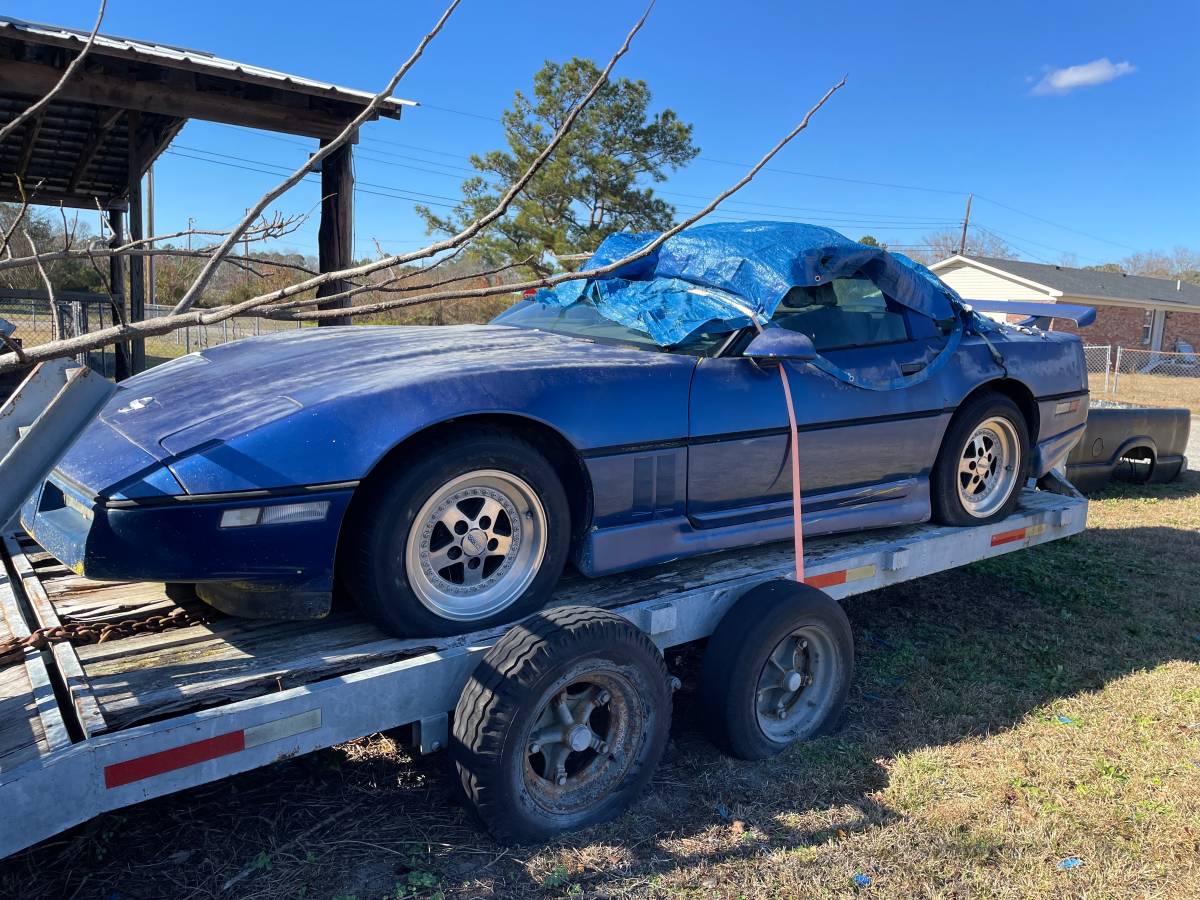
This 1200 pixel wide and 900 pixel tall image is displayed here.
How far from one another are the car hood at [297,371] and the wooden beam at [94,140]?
5.54 metres

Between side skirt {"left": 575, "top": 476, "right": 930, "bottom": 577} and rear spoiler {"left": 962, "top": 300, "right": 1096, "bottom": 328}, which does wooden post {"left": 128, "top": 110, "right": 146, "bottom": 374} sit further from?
rear spoiler {"left": 962, "top": 300, "right": 1096, "bottom": 328}

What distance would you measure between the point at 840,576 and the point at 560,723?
155 cm

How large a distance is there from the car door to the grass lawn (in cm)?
85

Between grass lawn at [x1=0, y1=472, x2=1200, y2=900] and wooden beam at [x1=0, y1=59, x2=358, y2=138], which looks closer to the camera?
grass lawn at [x1=0, y1=472, x2=1200, y2=900]

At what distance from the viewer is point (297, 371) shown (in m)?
3.00

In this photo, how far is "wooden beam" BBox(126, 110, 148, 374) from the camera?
350 inches

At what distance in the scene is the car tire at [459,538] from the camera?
104 inches

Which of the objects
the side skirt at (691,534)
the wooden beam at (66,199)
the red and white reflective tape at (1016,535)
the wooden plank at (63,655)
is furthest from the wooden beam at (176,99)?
the red and white reflective tape at (1016,535)

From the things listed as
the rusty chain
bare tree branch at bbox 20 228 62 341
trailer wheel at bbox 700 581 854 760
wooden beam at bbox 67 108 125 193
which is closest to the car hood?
bare tree branch at bbox 20 228 62 341

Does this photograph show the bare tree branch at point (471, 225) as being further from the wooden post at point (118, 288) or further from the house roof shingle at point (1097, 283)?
the house roof shingle at point (1097, 283)

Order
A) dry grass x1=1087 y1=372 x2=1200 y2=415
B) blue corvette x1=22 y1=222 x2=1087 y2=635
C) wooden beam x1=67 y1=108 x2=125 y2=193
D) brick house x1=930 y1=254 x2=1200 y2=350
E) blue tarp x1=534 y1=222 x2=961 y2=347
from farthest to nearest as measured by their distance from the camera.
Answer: brick house x1=930 y1=254 x2=1200 y2=350 → dry grass x1=1087 y1=372 x2=1200 y2=415 → wooden beam x1=67 y1=108 x2=125 y2=193 → blue tarp x1=534 y1=222 x2=961 y2=347 → blue corvette x1=22 y1=222 x2=1087 y2=635

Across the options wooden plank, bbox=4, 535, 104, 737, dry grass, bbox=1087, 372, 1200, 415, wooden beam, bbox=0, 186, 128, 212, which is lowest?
wooden plank, bbox=4, 535, 104, 737

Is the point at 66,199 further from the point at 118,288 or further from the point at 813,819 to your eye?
the point at 813,819

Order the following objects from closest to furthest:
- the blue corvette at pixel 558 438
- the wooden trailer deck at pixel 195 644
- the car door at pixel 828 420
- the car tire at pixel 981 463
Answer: the wooden trailer deck at pixel 195 644 → the blue corvette at pixel 558 438 → the car door at pixel 828 420 → the car tire at pixel 981 463
